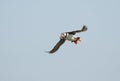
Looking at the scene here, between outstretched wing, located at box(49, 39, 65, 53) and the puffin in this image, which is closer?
the puffin

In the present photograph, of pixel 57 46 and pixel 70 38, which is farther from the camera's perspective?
pixel 57 46

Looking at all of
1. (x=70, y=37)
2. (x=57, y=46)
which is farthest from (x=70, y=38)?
(x=57, y=46)

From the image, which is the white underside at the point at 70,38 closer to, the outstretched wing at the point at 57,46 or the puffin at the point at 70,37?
the puffin at the point at 70,37

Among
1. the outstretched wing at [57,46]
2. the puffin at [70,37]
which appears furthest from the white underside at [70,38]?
the outstretched wing at [57,46]

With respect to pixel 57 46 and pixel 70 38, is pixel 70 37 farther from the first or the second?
pixel 57 46

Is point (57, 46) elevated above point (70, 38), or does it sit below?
below

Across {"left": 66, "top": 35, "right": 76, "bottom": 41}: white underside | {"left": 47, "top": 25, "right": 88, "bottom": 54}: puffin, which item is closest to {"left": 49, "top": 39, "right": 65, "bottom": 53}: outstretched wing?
{"left": 47, "top": 25, "right": 88, "bottom": 54}: puffin

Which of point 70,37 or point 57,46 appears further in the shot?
point 57,46

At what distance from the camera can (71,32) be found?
104ft

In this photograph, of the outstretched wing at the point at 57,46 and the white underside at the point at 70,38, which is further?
the outstretched wing at the point at 57,46

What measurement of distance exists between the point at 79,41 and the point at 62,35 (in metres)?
2.52

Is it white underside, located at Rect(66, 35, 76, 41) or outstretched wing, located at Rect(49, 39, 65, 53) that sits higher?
white underside, located at Rect(66, 35, 76, 41)

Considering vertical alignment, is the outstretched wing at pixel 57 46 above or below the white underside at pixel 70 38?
below

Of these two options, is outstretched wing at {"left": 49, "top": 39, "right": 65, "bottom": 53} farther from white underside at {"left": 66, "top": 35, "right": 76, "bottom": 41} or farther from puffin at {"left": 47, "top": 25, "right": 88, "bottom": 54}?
white underside at {"left": 66, "top": 35, "right": 76, "bottom": 41}
